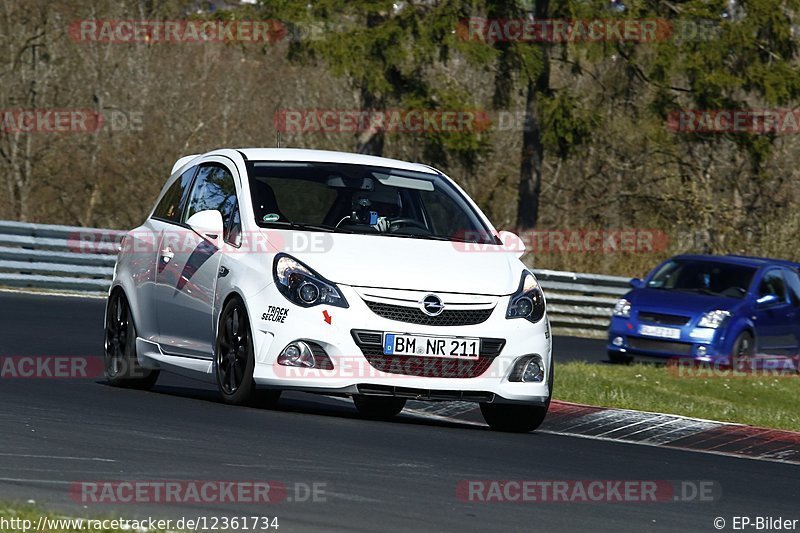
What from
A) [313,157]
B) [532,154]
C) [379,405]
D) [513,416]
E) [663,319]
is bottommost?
[663,319]

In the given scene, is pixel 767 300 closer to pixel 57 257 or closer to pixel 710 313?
pixel 710 313

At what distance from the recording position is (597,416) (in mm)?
12500

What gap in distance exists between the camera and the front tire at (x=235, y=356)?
33.6 ft

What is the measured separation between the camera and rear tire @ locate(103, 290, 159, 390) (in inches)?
469

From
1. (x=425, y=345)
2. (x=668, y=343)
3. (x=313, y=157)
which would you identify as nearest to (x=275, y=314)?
(x=425, y=345)

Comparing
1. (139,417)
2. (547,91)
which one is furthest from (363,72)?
(139,417)

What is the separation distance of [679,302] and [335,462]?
1279 cm

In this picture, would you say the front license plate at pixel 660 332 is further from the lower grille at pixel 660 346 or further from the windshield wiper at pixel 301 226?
the windshield wiper at pixel 301 226

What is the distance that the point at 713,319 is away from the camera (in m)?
20.1

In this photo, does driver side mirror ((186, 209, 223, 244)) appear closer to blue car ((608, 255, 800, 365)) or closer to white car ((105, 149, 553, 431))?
white car ((105, 149, 553, 431))

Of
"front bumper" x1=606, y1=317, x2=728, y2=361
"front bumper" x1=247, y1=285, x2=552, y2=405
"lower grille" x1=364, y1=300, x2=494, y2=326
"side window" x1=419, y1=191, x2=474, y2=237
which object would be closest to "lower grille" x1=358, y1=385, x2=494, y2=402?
"front bumper" x1=247, y1=285, x2=552, y2=405

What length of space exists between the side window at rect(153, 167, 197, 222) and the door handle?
377mm

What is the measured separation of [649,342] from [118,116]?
22.1 meters

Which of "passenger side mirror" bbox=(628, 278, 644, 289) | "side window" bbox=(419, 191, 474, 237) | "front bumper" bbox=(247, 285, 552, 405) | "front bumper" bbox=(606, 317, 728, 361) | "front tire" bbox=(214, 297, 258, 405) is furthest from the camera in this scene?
"passenger side mirror" bbox=(628, 278, 644, 289)
